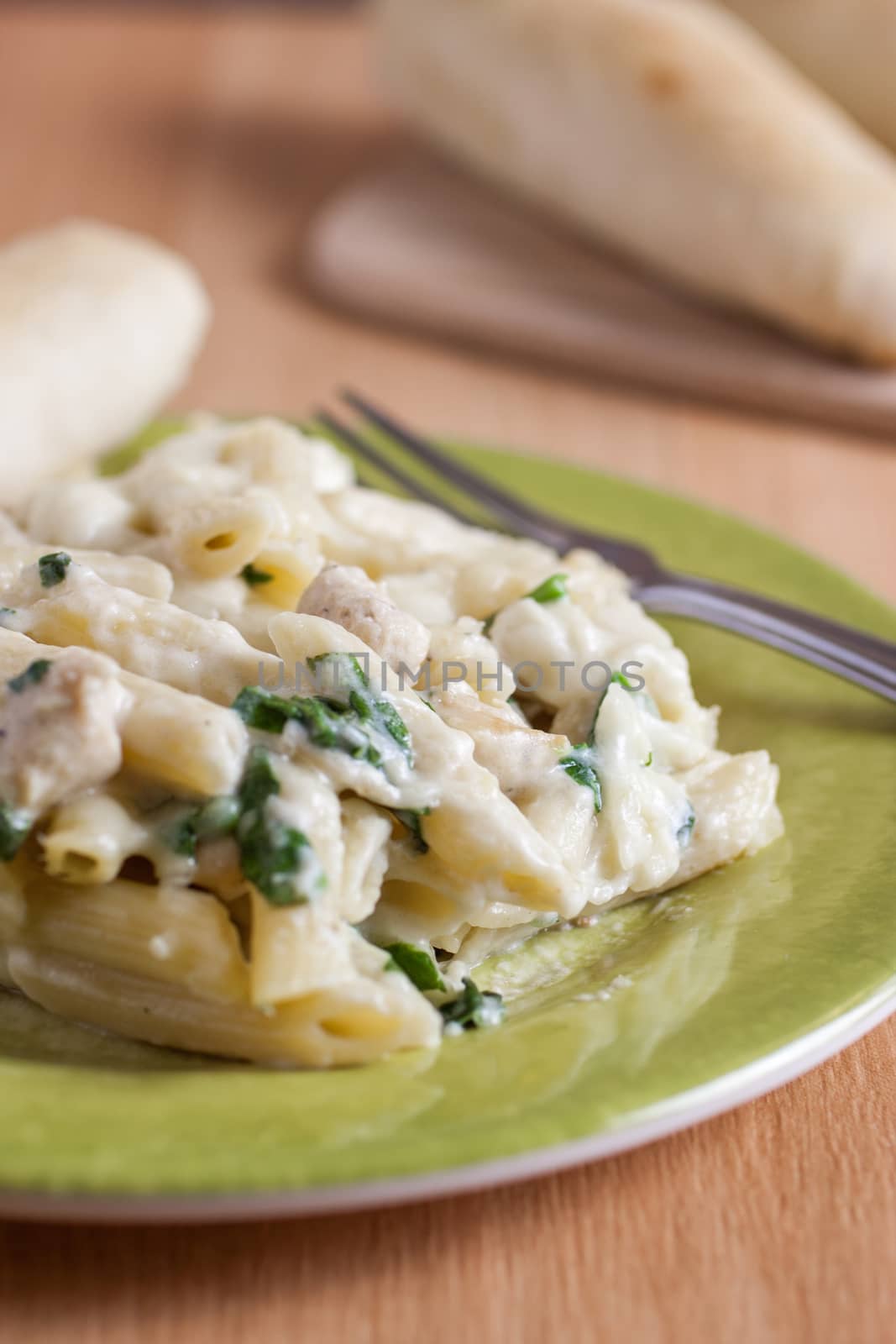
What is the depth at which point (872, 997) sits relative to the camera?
159 cm

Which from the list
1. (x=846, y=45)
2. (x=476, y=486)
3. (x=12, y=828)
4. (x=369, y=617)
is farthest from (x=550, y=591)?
(x=846, y=45)

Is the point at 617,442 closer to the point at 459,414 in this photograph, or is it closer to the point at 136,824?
the point at 459,414

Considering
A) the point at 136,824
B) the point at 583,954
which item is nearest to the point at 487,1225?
the point at 583,954

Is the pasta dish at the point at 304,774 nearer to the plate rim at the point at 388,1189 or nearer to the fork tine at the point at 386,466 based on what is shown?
the plate rim at the point at 388,1189

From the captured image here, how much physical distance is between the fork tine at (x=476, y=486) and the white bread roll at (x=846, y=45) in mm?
2068

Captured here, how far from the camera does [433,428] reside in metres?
3.58

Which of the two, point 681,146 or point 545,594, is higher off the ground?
point 681,146

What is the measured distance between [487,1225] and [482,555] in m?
0.96

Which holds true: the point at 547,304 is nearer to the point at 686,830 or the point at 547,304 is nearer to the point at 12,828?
the point at 686,830

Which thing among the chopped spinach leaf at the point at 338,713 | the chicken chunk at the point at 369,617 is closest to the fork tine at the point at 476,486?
the chicken chunk at the point at 369,617

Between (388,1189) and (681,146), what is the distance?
2.86m

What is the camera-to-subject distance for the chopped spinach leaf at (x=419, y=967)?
1665mm

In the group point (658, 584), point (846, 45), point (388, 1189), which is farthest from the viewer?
point (846, 45)

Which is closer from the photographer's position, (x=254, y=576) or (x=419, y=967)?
(x=419, y=967)
